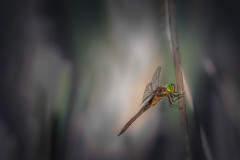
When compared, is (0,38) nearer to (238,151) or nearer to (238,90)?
(238,90)

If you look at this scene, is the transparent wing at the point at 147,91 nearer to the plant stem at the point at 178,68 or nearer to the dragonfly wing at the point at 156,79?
the dragonfly wing at the point at 156,79

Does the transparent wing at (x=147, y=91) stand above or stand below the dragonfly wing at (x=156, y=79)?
below

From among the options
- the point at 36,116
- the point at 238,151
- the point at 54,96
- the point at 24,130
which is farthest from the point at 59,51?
the point at 238,151

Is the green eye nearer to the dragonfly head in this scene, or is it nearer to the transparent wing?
the dragonfly head

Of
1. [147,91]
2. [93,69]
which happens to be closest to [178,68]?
[147,91]

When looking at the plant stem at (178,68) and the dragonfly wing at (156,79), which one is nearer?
the plant stem at (178,68)

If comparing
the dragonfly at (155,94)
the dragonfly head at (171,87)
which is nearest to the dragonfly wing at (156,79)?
the dragonfly at (155,94)

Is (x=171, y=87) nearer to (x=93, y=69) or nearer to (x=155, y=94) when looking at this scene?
→ (x=155, y=94)

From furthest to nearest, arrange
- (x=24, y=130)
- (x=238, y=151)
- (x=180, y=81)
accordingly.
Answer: (x=24, y=130) → (x=238, y=151) → (x=180, y=81)
